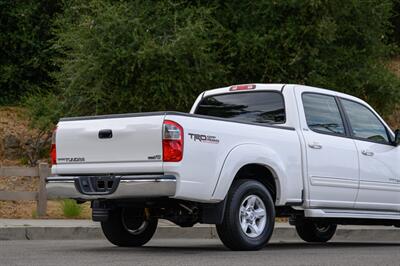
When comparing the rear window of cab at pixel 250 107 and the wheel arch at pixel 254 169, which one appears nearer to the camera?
the wheel arch at pixel 254 169

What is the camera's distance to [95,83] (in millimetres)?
19688

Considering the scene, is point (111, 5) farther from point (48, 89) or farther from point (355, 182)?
point (355, 182)

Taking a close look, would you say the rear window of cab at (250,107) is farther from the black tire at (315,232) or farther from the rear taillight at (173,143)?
the black tire at (315,232)

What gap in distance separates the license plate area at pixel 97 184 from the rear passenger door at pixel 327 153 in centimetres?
254

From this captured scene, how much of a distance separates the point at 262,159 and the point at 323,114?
5.32 feet

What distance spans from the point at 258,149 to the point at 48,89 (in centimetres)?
1680

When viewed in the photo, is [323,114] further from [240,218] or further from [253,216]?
[240,218]

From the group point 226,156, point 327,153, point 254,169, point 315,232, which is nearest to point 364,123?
point 327,153

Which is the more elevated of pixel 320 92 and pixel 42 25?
pixel 42 25

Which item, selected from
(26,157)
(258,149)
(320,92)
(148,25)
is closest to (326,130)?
(320,92)

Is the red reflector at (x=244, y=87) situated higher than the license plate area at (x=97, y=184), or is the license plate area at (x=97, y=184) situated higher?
the red reflector at (x=244, y=87)

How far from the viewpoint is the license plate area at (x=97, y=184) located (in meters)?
9.59

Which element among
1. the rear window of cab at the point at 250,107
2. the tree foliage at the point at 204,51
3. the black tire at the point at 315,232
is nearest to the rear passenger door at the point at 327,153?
the rear window of cab at the point at 250,107

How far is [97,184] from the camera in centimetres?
977
